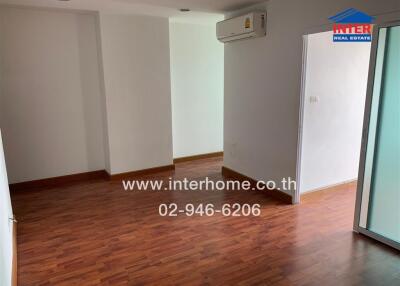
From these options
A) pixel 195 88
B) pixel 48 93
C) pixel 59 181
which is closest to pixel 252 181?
pixel 195 88

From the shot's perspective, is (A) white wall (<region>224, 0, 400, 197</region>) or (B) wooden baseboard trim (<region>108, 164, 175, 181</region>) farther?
(B) wooden baseboard trim (<region>108, 164, 175, 181</region>)

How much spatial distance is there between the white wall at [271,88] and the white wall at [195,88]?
42.8 inches

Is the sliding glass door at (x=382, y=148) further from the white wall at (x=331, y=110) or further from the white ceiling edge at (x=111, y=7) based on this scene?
the white ceiling edge at (x=111, y=7)

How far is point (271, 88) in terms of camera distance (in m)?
3.71

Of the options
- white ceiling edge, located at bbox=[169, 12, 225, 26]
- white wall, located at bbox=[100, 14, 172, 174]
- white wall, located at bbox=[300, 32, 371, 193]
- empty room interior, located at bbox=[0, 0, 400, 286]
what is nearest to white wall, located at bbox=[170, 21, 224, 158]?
empty room interior, located at bbox=[0, 0, 400, 286]

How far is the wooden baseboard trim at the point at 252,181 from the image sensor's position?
370 centimetres

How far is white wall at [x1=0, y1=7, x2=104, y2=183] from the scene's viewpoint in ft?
13.1

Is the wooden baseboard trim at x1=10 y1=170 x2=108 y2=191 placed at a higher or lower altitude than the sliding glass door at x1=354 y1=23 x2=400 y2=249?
lower

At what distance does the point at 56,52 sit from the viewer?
13.9ft

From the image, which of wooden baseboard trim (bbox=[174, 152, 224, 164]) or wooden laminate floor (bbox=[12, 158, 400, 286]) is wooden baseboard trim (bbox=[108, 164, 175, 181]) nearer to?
wooden baseboard trim (bbox=[174, 152, 224, 164])

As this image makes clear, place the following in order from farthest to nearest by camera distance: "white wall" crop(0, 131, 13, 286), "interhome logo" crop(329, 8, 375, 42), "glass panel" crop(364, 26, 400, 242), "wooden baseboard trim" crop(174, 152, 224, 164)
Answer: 1. "wooden baseboard trim" crop(174, 152, 224, 164)
2. "interhome logo" crop(329, 8, 375, 42)
3. "glass panel" crop(364, 26, 400, 242)
4. "white wall" crop(0, 131, 13, 286)

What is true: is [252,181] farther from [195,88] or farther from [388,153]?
[195,88]

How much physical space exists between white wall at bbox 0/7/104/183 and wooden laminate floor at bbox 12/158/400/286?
0.70m

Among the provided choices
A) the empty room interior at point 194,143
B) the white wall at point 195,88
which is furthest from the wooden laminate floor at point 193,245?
the white wall at point 195,88
